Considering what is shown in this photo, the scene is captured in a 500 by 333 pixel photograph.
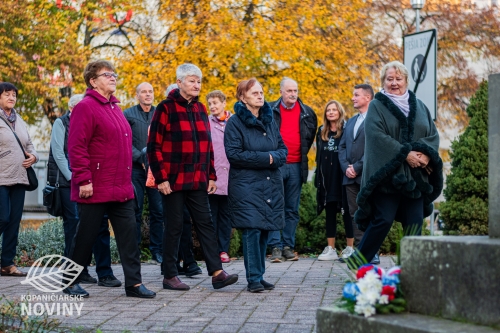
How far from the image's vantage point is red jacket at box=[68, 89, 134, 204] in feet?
24.5

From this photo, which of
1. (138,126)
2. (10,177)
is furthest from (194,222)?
(138,126)

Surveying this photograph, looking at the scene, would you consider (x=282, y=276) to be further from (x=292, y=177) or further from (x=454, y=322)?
(x=454, y=322)

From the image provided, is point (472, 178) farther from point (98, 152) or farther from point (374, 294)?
point (374, 294)

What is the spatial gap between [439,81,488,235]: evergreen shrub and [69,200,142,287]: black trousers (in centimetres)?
512

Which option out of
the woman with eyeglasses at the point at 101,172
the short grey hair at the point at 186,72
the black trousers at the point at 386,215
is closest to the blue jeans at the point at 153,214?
the short grey hair at the point at 186,72

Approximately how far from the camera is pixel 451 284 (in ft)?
15.1

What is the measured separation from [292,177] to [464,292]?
6858 millimetres

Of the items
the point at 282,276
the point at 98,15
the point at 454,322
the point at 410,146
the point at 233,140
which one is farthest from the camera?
the point at 98,15

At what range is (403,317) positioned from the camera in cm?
464

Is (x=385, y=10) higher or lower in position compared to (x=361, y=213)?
higher

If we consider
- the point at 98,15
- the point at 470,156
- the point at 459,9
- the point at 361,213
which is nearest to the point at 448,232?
the point at 470,156

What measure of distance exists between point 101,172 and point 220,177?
140 inches

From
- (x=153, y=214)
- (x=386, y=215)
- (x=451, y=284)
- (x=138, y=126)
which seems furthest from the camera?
(x=153, y=214)

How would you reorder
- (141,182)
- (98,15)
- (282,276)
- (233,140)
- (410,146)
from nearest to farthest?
(410,146)
(233,140)
(282,276)
(141,182)
(98,15)
